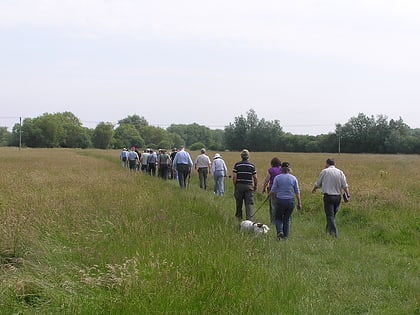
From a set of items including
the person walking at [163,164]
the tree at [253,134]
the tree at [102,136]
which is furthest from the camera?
the tree at [102,136]

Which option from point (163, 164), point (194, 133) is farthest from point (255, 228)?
point (194, 133)

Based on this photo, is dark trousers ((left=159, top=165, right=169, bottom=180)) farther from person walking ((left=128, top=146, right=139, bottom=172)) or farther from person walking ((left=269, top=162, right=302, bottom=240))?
person walking ((left=269, top=162, right=302, bottom=240))

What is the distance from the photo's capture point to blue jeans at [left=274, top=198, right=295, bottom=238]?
9.71m

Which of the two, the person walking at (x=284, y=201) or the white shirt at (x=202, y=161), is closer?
the person walking at (x=284, y=201)

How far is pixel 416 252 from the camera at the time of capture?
900 cm

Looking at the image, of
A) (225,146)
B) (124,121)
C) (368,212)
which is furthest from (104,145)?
(368,212)

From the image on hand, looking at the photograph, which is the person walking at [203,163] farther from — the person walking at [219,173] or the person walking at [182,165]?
the person walking at [219,173]

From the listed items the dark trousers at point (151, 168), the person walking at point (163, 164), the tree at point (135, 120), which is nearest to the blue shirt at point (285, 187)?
the person walking at point (163, 164)

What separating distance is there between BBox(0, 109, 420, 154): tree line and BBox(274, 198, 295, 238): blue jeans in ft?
259

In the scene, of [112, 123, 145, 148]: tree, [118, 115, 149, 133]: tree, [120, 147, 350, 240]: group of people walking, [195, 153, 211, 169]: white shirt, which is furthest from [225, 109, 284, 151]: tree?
[120, 147, 350, 240]: group of people walking

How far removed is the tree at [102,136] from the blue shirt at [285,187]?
395 feet

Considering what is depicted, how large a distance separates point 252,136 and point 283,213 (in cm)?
10957

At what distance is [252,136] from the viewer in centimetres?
11875

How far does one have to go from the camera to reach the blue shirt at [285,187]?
979 cm
